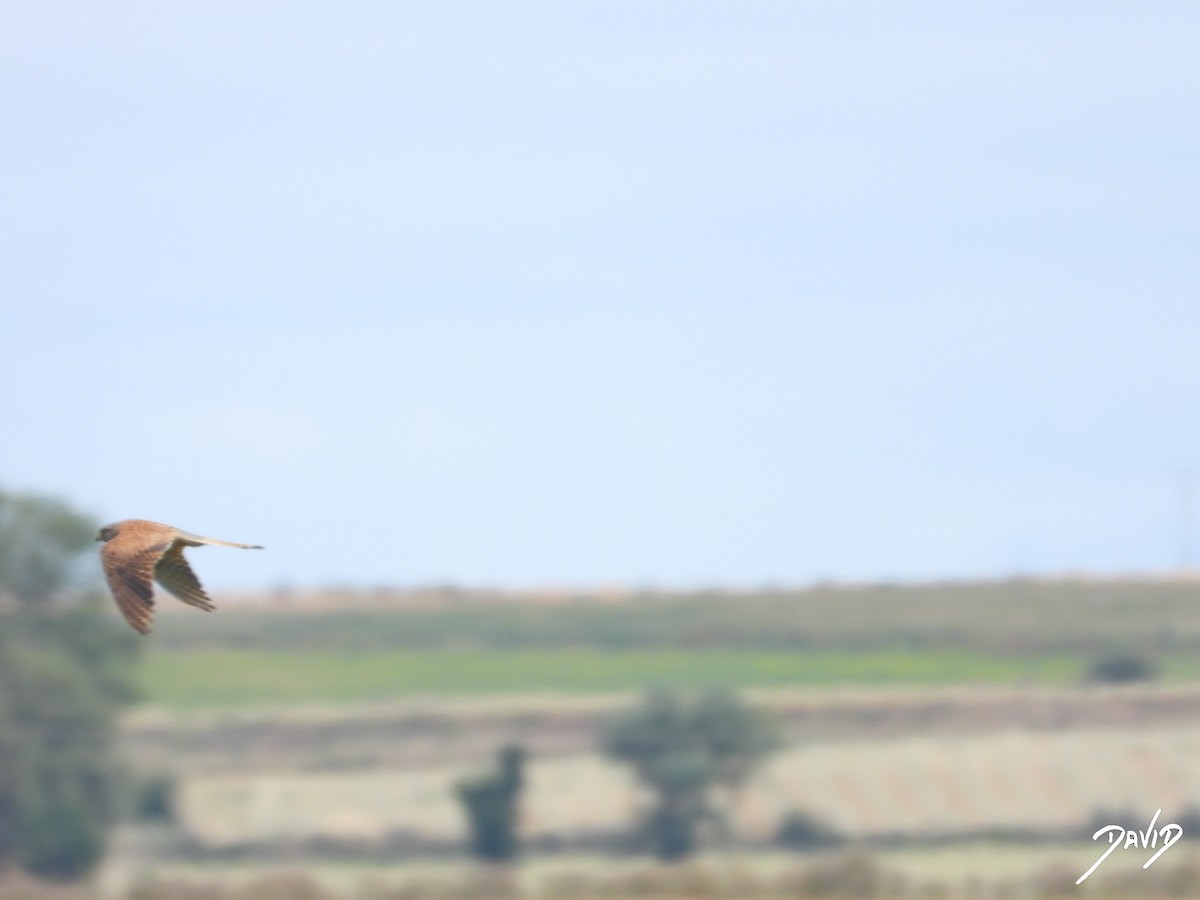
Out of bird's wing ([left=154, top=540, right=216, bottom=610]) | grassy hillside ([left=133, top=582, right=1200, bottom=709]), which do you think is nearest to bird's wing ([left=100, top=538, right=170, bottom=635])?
bird's wing ([left=154, top=540, right=216, bottom=610])

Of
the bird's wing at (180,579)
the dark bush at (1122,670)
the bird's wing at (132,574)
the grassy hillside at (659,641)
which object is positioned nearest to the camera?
the bird's wing at (132,574)

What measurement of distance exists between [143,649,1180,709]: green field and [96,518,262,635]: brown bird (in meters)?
29.9

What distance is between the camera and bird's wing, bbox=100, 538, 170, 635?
364 inches

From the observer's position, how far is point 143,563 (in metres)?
9.51

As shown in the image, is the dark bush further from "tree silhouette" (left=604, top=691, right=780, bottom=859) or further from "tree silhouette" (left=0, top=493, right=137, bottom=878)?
"tree silhouette" (left=0, top=493, right=137, bottom=878)

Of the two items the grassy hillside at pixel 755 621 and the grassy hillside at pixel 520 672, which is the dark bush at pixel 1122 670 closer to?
the grassy hillside at pixel 520 672

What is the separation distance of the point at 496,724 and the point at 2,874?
9390 millimetres

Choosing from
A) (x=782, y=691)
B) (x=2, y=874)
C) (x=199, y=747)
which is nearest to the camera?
(x=2, y=874)

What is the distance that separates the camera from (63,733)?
118 ft

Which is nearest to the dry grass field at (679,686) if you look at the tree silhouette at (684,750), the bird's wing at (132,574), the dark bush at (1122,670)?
the dark bush at (1122,670)

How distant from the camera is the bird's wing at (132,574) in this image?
9234mm

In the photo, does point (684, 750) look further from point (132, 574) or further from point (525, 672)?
point (132, 574)

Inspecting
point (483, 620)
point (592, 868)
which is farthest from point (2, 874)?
point (483, 620)

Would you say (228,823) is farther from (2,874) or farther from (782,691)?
(782,691)
